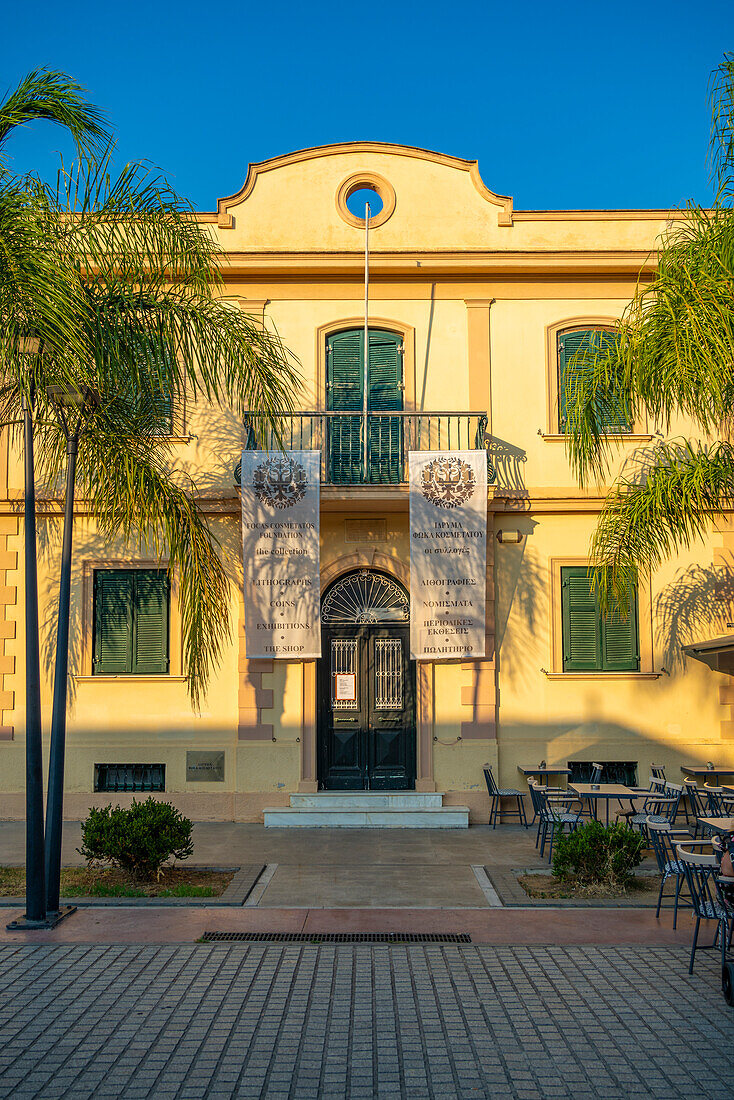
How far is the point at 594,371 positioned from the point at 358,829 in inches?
255

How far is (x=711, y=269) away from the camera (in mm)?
8188

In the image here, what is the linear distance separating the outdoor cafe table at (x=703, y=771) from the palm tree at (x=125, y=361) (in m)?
7.00

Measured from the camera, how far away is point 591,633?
13328mm

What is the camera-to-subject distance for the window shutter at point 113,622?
13352 millimetres

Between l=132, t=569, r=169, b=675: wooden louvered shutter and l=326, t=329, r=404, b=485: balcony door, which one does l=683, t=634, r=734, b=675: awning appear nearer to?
l=326, t=329, r=404, b=485: balcony door

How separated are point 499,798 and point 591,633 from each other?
260 cm

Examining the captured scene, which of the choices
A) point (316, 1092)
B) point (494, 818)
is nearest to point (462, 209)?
point (494, 818)

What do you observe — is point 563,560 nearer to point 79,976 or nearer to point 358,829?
point 358,829

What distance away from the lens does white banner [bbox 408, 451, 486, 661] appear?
1255 centimetres

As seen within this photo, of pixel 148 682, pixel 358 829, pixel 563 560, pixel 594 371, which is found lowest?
pixel 358 829

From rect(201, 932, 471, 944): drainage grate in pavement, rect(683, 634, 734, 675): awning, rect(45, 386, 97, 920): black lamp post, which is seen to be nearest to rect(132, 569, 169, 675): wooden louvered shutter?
rect(45, 386, 97, 920): black lamp post

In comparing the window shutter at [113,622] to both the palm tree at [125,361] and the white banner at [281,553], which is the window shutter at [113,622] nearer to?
the white banner at [281,553]

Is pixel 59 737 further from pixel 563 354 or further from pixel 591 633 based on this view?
pixel 563 354

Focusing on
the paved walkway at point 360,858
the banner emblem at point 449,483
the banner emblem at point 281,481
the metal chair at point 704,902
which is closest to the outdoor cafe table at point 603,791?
the paved walkway at point 360,858
